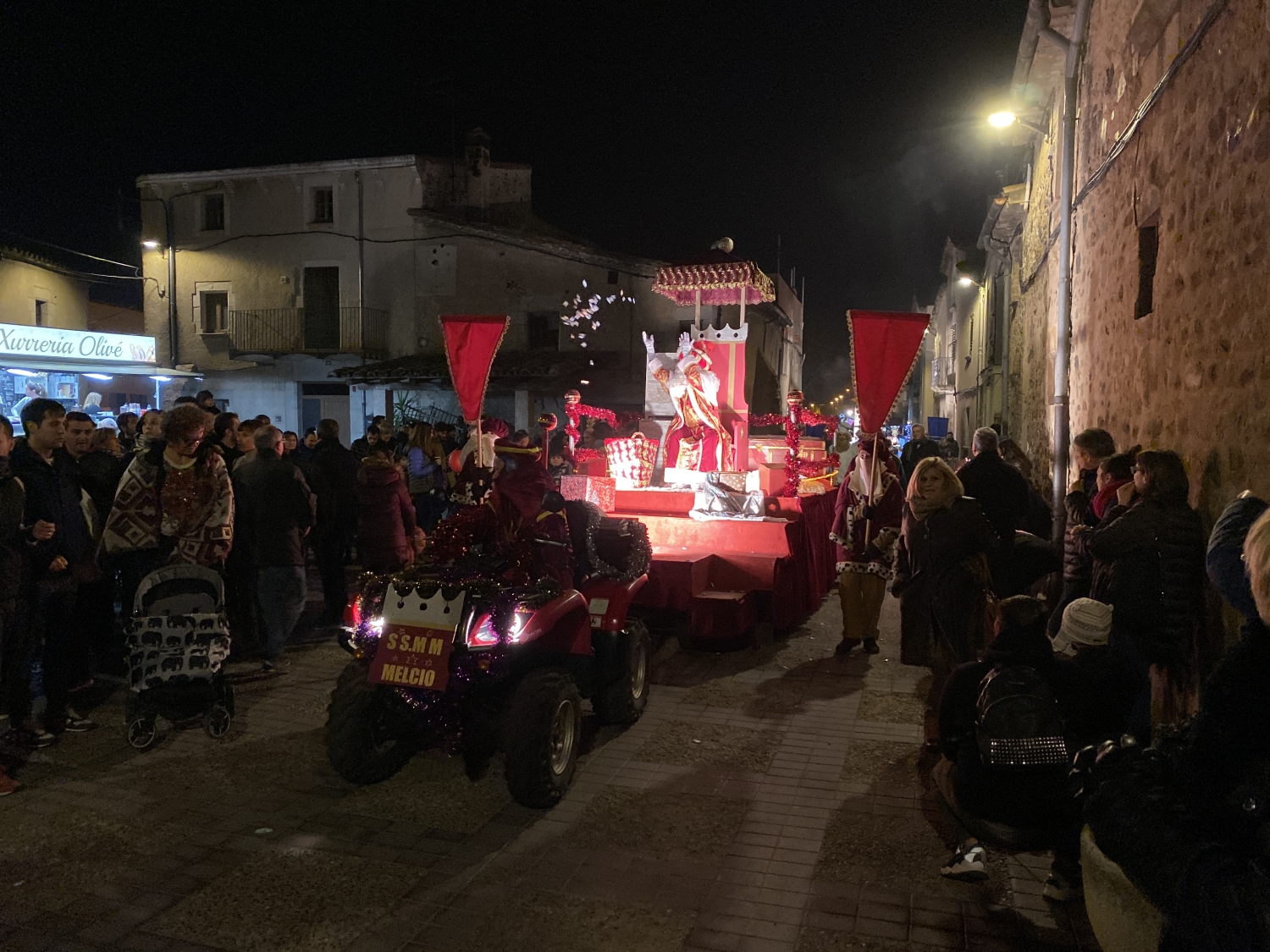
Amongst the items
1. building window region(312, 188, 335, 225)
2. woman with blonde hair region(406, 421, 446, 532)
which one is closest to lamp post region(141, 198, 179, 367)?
building window region(312, 188, 335, 225)

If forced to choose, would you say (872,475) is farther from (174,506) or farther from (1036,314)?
(1036,314)

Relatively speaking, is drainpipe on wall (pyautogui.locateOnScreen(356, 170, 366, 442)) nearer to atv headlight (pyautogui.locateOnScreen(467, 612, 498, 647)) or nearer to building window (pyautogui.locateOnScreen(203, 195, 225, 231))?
building window (pyautogui.locateOnScreen(203, 195, 225, 231))

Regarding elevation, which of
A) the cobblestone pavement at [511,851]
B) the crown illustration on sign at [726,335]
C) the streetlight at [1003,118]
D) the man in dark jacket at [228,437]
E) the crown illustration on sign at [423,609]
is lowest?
the cobblestone pavement at [511,851]

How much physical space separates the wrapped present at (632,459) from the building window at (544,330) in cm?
1382

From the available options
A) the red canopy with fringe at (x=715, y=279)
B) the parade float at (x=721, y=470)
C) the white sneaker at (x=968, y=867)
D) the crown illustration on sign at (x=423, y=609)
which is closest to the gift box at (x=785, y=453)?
the parade float at (x=721, y=470)

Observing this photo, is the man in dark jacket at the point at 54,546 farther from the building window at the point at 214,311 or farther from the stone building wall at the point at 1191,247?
the building window at the point at 214,311

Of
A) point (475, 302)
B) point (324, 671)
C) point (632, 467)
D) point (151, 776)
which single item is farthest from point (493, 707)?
point (475, 302)

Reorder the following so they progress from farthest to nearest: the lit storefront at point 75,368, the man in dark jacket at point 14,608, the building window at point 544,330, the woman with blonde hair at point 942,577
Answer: the building window at point 544,330
the lit storefront at point 75,368
the woman with blonde hair at point 942,577
the man in dark jacket at point 14,608

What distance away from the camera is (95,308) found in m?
31.7

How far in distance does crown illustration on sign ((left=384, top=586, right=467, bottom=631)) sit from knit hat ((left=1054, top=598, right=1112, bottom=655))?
9.77 ft

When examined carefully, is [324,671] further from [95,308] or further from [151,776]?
[95,308]

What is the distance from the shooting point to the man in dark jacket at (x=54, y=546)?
18.2 feet

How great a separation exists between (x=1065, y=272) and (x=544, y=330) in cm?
1652

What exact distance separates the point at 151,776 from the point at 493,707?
6.90 feet
